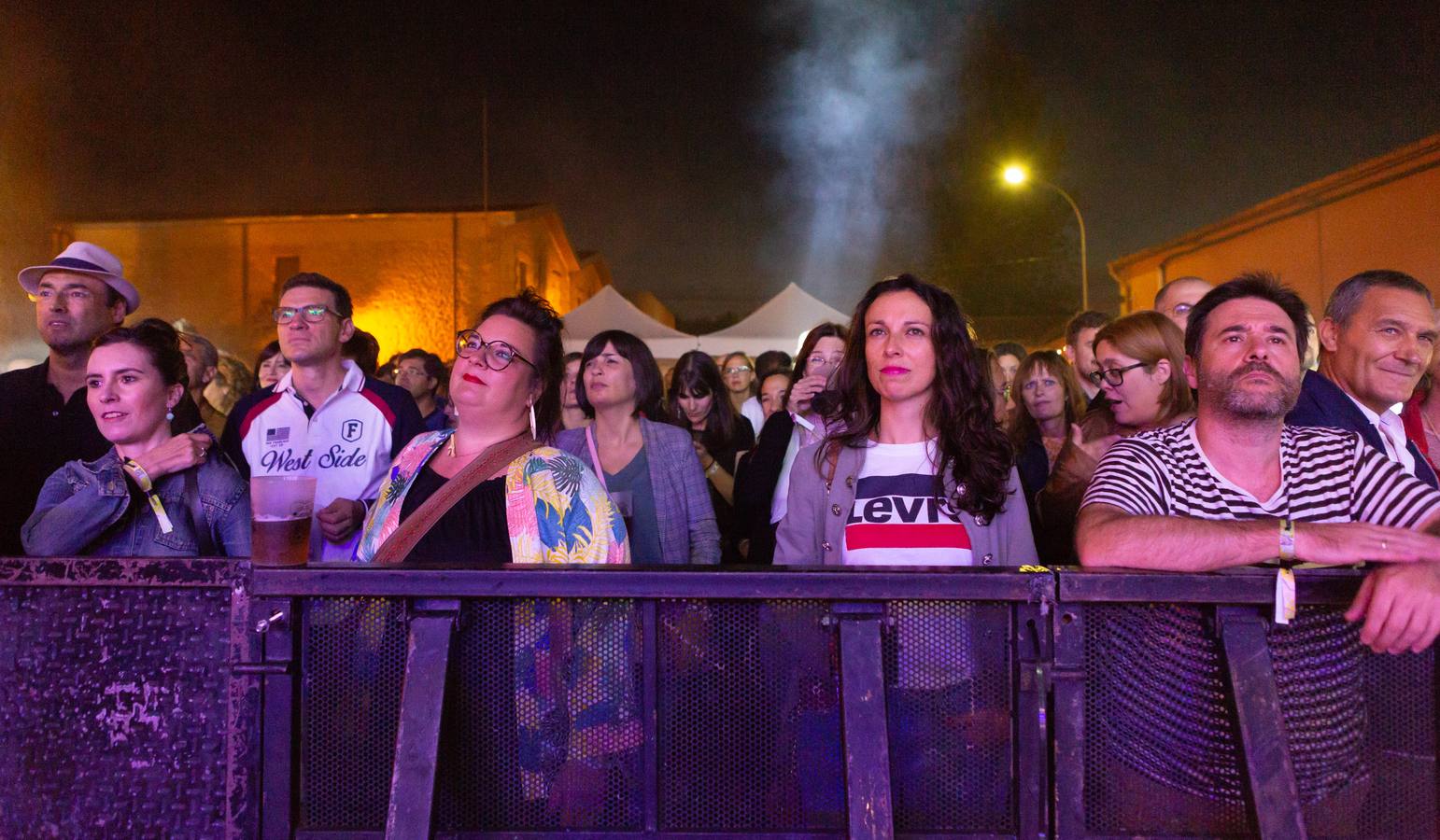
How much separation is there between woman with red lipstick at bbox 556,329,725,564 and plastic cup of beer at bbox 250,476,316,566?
1965 millimetres

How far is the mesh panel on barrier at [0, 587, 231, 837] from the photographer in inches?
59.9

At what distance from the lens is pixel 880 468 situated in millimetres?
2756

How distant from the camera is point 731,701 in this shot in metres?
1.49

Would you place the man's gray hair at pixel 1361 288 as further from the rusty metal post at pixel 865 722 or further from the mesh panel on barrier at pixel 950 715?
the rusty metal post at pixel 865 722

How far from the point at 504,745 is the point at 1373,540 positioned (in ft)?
5.27

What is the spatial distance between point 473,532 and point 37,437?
2325 millimetres

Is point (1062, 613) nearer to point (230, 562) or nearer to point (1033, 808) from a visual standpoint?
point (1033, 808)

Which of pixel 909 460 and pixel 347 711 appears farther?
pixel 909 460

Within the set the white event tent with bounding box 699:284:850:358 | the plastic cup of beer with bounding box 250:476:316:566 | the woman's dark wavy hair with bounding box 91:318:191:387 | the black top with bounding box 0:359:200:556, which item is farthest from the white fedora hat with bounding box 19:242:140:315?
the white event tent with bounding box 699:284:850:358

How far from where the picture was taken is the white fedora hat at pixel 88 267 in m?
3.69

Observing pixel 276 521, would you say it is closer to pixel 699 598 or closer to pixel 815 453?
pixel 699 598

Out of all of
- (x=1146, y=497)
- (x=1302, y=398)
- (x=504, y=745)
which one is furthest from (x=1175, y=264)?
(x=504, y=745)

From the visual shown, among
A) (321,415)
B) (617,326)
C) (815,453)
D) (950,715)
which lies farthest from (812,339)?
(617,326)

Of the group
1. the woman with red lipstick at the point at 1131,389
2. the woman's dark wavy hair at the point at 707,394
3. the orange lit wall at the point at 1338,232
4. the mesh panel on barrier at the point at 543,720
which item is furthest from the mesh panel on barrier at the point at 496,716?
the orange lit wall at the point at 1338,232
